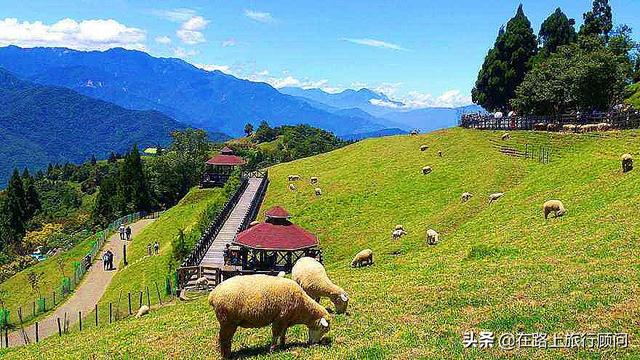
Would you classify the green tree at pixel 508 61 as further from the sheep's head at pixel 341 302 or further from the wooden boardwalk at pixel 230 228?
the sheep's head at pixel 341 302

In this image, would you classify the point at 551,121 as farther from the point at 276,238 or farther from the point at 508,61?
the point at 276,238

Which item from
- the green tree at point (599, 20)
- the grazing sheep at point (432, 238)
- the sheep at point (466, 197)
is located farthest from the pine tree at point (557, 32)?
the grazing sheep at point (432, 238)

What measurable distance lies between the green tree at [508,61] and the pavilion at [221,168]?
4136 centimetres

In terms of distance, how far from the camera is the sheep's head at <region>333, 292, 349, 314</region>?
17297 mm

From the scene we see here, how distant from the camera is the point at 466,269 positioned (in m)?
22.3

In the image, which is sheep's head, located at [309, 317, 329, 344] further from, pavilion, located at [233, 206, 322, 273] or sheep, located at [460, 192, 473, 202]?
sheep, located at [460, 192, 473, 202]

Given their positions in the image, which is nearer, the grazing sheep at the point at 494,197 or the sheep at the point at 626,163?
the sheep at the point at 626,163

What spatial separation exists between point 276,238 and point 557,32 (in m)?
72.0

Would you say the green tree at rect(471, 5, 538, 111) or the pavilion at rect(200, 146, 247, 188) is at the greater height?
the green tree at rect(471, 5, 538, 111)

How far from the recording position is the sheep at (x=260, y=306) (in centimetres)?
1321

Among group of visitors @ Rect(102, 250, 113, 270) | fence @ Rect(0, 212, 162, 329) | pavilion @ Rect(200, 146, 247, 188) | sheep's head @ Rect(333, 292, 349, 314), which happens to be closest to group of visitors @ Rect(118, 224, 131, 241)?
fence @ Rect(0, 212, 162, 329)

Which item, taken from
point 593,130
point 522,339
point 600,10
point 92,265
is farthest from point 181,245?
point 600,10

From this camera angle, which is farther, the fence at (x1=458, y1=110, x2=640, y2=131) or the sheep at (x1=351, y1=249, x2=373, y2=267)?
the fence at (x1=458, y1=110, x2=640, y2=131)

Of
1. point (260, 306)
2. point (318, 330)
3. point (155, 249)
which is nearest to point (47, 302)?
point (155, 249)
